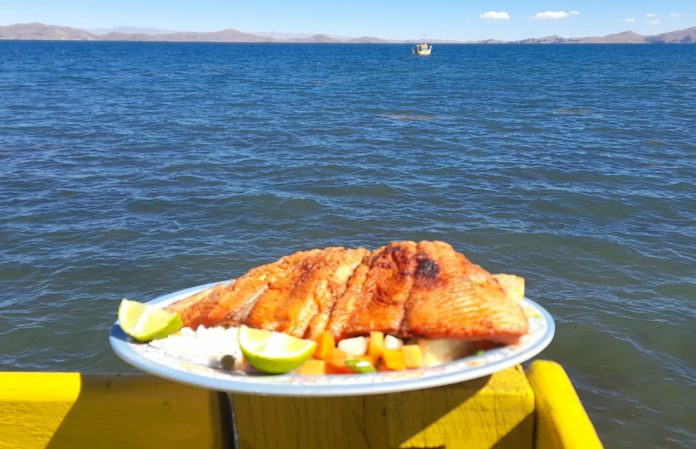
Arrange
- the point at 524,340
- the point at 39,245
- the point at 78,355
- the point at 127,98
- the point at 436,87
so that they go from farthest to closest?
1. the point at 436,87
2. the point at 127,98
3. the point at 39,245
4. the point at 78,355
5. the point at 524,340

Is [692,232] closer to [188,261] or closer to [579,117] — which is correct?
[188,261]

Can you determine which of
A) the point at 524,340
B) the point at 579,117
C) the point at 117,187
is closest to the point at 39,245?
the point at 117,187

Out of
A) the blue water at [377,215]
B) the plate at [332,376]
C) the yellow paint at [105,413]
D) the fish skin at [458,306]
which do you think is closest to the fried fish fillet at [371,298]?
the fish skin at [458,306]

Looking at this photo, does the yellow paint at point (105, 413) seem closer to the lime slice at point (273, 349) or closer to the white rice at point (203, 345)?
the white rice at point (203, 345)

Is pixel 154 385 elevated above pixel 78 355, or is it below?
above

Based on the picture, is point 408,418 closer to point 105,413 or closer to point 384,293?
point 384,293

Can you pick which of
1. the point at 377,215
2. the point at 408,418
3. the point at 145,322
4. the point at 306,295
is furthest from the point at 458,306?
the point at 377,215
